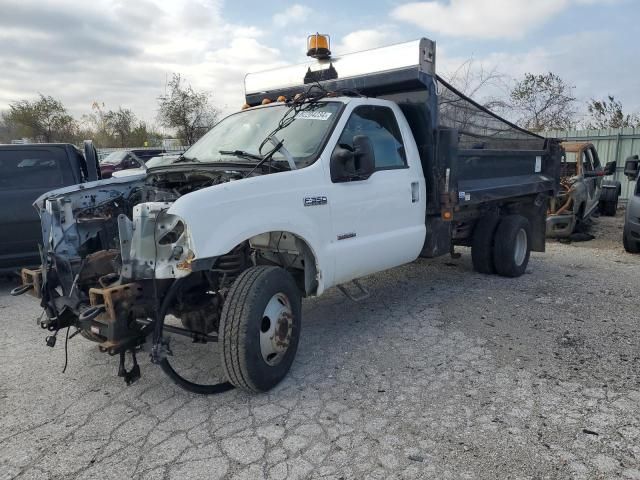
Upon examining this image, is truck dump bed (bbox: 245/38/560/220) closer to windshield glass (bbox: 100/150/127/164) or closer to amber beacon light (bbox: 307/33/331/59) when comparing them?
amber beacon light (bbox: 307/33/331/59)

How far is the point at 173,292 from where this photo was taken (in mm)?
3258

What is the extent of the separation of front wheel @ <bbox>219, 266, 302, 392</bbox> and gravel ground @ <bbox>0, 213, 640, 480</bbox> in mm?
203

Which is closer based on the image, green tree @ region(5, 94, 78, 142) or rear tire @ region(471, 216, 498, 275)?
rear tire @ region(471, 216, 498, 275)

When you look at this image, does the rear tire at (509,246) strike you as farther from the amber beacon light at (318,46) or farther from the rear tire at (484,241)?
the amber beacon light at (318,46)

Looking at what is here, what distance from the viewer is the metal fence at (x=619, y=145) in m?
14.3

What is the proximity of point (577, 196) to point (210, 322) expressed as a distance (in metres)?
8.26

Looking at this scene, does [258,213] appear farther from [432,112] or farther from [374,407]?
[432,112]

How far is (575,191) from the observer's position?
944 cm

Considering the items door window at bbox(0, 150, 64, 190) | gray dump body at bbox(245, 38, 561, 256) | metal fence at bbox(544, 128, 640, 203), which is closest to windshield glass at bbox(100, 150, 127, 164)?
door window at bbox(0, 150, 64, 190)

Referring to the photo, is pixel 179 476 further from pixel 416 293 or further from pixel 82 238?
pixel 416 293

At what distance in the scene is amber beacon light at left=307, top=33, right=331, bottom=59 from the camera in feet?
18.1

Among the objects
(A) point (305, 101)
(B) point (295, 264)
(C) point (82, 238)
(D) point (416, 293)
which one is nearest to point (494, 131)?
(D) point (416, 293)

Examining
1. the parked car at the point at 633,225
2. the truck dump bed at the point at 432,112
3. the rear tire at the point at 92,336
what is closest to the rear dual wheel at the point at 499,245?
the truck dump bed at the point at 432,112

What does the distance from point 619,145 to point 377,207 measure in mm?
13256
